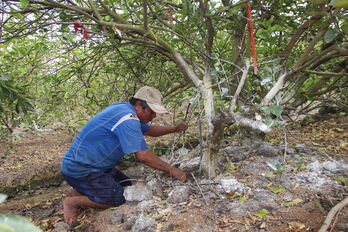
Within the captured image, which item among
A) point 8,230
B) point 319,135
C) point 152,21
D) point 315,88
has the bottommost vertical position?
point 319,135

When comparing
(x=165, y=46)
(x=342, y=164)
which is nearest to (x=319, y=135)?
(x=342, y=164)

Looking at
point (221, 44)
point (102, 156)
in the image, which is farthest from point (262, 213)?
point (221, 44)

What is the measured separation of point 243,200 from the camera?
6.36ft

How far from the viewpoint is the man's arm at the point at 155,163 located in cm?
230

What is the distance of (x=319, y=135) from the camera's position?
3074 mm

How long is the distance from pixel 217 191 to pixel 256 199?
304mm

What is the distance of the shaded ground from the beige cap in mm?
628

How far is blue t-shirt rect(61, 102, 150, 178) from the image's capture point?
2.40 metres

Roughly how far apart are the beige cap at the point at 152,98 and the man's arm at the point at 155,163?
0.40 m

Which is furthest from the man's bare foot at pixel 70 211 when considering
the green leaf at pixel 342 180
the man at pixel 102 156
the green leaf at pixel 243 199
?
the green leaf at pixel 342 180

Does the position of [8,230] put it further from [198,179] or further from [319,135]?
[319,135]

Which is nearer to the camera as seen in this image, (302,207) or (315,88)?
(302,207)

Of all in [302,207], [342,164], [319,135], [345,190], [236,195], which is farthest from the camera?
[319,135]

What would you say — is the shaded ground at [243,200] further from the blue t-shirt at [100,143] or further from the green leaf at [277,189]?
the blue t-shirt at [100,143]
